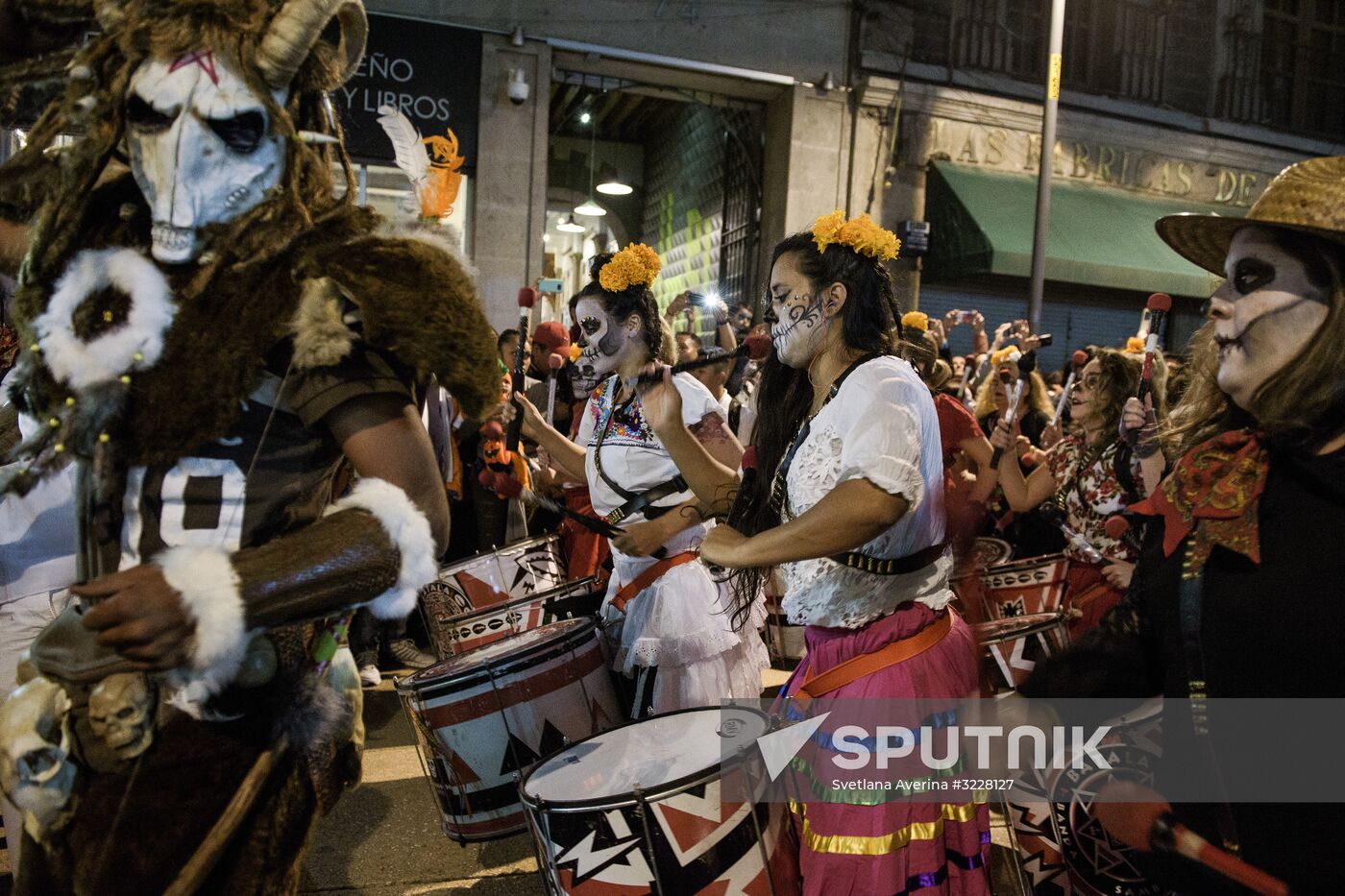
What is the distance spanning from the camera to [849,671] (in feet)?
7.64

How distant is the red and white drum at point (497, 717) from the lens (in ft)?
10.3

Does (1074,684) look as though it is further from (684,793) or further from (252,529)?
(252,529)

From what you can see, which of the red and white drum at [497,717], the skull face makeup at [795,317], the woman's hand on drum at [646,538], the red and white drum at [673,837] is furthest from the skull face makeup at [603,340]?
the red and white drum at [673,837]

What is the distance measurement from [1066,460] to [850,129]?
8.47 m

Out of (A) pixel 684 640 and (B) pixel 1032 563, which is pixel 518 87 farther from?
(A) pixel 684 640

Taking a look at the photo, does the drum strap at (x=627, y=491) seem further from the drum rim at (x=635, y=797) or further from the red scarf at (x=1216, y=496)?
the red scarf at (x=1216, y=496)

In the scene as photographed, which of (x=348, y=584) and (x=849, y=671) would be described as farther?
(x=849, y=671)

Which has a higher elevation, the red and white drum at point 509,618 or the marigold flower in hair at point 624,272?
the marigold flower in hair at point 624,272

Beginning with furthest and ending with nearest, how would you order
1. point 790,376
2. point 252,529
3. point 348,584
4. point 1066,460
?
1. point 1066,460
2. point 790,376
3. point 252,529
4. point 348,584

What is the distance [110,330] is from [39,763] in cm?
69

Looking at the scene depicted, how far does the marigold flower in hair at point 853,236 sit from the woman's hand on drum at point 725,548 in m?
0.81

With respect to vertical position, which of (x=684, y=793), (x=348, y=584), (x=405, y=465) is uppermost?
(x=405, y=465)

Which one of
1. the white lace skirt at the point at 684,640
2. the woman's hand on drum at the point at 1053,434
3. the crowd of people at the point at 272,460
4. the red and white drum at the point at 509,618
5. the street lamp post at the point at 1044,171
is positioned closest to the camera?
the crowd of people at the point at 272,460

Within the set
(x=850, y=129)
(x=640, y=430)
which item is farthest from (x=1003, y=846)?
(x=850, y=129)
